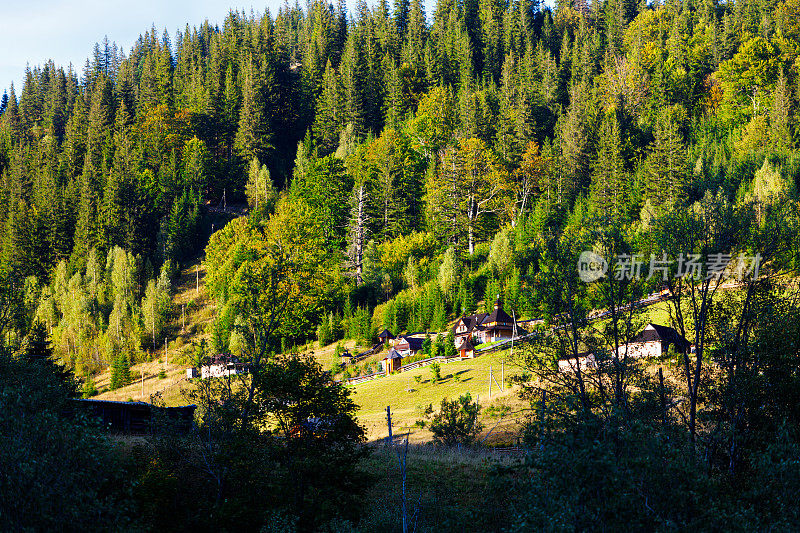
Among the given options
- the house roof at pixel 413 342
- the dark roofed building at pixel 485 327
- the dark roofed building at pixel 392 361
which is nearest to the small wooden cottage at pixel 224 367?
the dark roofed building at pixel 392 361

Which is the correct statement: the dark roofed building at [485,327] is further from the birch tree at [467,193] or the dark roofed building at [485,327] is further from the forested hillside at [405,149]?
the birch tree at [467,193]

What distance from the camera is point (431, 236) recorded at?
3201 inches

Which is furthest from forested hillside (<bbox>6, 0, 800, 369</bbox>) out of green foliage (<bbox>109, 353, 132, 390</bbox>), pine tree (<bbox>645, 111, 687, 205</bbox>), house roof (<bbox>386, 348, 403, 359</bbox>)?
house roof (<bbox>386, 348, 403, 359</bbox>)

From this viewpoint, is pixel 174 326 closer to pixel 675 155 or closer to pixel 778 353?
pixel 675 155

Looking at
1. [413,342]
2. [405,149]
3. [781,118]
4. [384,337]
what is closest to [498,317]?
[413,342]

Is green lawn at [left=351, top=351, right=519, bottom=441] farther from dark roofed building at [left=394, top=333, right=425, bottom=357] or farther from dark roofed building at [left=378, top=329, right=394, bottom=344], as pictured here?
dark roofed building at [left=378, top=329, right=394, bottom=344]

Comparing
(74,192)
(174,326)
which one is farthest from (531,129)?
(74,192)

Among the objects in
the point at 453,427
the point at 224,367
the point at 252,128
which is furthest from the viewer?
the point at 252,128

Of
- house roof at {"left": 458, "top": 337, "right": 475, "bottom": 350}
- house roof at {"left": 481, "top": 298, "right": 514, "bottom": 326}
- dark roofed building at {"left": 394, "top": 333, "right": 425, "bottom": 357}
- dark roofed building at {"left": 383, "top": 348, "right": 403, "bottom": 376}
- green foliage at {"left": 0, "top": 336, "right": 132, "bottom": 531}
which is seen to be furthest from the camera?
house roof at {"left": 481, "top": 298, "right": 514, "bottom": 326}

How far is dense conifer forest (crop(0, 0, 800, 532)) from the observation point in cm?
2062

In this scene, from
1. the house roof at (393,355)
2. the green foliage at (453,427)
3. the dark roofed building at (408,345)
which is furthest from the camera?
the dark roofed building at (408,345)

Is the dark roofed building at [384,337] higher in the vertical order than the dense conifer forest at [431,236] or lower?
lower

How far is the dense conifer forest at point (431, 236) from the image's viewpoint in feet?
67.7

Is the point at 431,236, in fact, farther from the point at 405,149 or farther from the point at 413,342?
the point at 413,342
